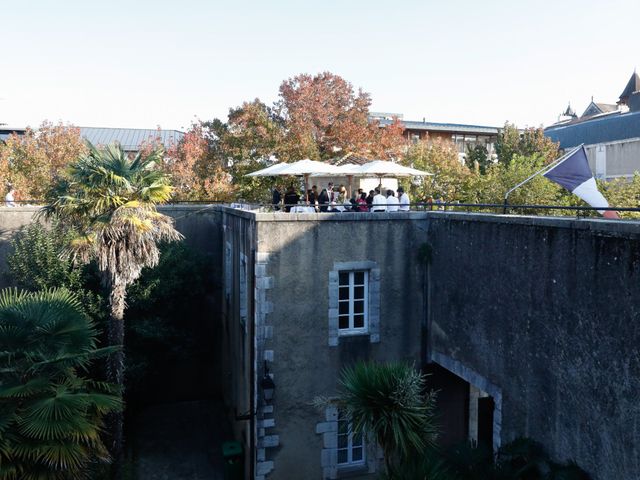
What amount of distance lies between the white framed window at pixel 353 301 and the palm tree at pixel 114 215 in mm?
4480

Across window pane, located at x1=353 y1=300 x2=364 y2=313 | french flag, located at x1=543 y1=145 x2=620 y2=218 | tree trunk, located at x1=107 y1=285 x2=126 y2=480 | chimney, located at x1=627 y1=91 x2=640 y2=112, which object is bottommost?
tree trunk, located at x1=107 y1=285 x2=126 y2=480

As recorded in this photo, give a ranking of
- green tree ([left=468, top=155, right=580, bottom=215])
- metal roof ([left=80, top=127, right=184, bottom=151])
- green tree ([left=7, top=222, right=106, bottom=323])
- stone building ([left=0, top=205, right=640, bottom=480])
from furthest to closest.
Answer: metal roof ([left=80, top=127, right=184, bottom=151]) < green tree ([left=468, top=155, right=580, bottom=215]) < green tree ([left=7, top=222, right=106, bottom=323]) < stone building ([left=0, top=205, right=640, bottom=480])

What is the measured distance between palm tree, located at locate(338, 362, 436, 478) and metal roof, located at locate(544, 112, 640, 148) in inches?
1362

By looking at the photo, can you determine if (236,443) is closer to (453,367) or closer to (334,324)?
(334,324)

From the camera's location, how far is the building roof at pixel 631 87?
69.1 m

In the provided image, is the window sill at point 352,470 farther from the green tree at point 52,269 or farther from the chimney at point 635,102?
the chimney at point 635,102

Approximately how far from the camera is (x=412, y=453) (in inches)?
380

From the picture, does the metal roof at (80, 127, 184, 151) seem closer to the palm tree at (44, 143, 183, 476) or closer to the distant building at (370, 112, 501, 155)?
the distant building at (370, 112, 501, 155)

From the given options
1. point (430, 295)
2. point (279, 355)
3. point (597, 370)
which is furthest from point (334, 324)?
point (597, 370)

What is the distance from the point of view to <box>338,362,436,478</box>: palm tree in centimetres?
957

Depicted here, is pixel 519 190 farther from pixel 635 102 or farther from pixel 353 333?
Result: pixel 635 102

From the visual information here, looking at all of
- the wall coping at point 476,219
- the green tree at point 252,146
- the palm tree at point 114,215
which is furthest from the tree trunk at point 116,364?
the green tree at point 252,146

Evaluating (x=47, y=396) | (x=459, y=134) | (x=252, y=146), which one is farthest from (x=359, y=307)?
(x=459, y=134)

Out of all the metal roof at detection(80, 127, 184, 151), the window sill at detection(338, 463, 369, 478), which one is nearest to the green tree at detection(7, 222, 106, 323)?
the window sill at detection(338, 463, 369, 478)
